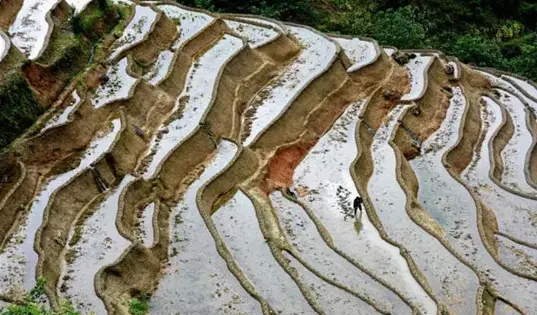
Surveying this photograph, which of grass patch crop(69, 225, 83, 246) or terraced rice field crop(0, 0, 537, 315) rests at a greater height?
grass patch crop(69, 225, 83, 246)

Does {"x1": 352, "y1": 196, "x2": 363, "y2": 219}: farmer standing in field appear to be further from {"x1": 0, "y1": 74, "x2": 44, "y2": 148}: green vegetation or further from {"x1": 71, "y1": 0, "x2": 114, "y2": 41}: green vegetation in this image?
{"x1": 71, "y1": 0, "x2": 114, "y2": 41}: green vegetation

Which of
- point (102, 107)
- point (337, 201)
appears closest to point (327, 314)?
point (337, 201)

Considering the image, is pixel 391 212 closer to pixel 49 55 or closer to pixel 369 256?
pixel 369 256

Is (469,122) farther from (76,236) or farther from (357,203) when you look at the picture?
(76,236)

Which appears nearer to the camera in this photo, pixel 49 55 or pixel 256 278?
pixel 256 278

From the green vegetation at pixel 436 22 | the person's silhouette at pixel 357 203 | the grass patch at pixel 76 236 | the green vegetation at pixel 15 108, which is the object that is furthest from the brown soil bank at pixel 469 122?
the green vegetation at pixel 15 108

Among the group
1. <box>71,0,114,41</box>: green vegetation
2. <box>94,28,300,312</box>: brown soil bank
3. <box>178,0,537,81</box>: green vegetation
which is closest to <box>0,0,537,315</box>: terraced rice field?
<box>94,28,300,312</box>: brown soil bank
